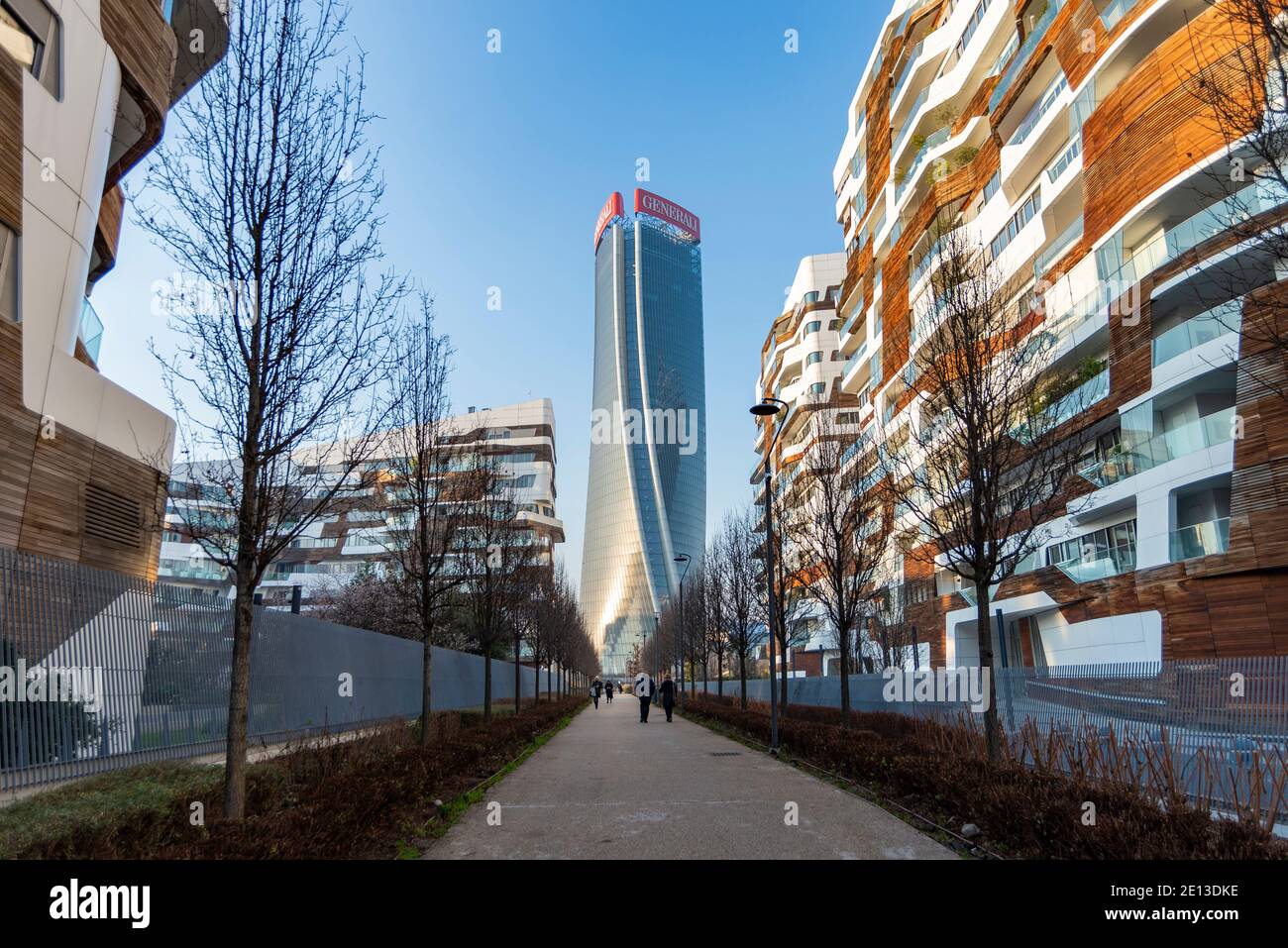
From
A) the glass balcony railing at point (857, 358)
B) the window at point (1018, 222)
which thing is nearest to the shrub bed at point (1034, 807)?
the window at point (1018, 222)

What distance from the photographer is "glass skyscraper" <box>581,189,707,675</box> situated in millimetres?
128000

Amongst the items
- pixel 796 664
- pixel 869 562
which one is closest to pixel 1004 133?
pixel 869 562

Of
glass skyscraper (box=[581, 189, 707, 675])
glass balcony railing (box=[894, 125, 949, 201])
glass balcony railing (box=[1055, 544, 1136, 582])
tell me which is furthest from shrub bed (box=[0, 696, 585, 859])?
glass skyscraper (box=[581, 189, 707, 675])

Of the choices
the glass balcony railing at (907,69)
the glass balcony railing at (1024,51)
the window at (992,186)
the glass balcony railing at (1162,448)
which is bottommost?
the glass balcony railing at (1162,448)

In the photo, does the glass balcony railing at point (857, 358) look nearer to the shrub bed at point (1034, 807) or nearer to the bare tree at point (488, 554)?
the bare tree at point (488, 554)

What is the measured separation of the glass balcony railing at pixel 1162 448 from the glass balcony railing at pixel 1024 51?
16.4 meters

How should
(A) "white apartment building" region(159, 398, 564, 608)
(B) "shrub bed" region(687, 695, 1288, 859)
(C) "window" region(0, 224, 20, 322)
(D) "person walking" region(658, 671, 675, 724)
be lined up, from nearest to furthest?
(B) "shrub bed" region(687, 695, 1288, 859) < (C) "window" region(0, 224, 20, 322) < (D) "person walking" region(658, 671, 675, 724) < (A) "white apartment building" region(159, 398, 564, 608)

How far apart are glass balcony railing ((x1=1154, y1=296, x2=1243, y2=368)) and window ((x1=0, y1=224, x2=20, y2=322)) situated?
25946 millimetres

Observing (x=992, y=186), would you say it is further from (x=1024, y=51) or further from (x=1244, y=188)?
(x=1244, y=188)

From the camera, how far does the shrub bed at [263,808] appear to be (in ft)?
17.3

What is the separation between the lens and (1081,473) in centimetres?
2622

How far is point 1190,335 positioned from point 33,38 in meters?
26.7
